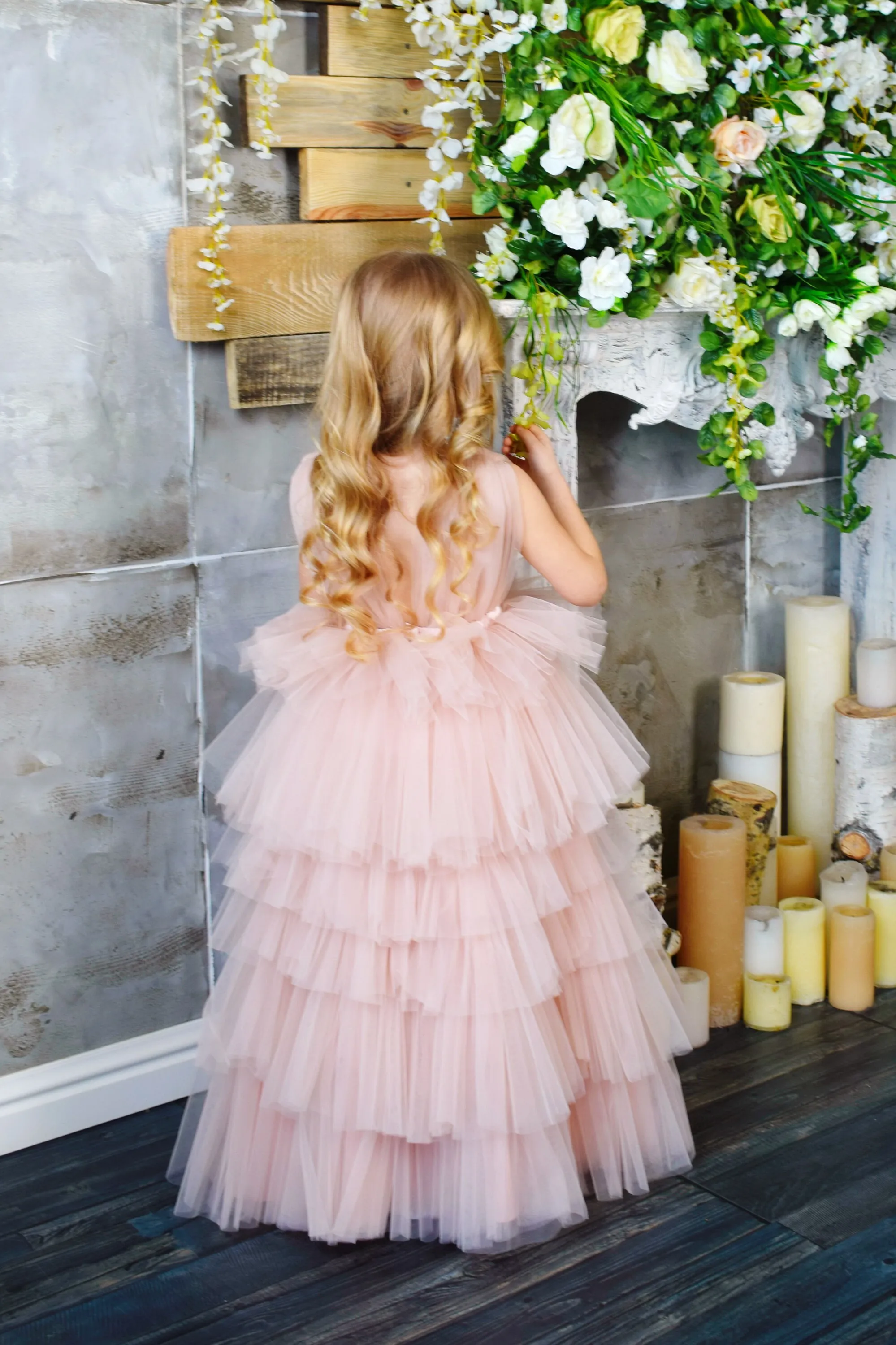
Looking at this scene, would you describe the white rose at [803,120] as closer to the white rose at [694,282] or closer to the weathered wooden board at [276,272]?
the white rose at [694,282]

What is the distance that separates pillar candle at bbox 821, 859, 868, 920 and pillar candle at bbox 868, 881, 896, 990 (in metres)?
0.03

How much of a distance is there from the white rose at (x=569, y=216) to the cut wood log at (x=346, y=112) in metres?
0.28

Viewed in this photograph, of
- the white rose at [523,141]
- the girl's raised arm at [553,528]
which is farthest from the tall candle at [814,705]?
the white rose at [523,141]

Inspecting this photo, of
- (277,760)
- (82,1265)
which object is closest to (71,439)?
(277,760)

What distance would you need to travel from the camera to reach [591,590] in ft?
6.58

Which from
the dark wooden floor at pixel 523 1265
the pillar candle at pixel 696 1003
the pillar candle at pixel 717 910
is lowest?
the dark wooden floor at pixel 523 1265

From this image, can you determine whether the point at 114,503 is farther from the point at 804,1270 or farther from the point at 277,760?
the point at 804,1270

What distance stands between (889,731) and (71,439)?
1665 millimetres

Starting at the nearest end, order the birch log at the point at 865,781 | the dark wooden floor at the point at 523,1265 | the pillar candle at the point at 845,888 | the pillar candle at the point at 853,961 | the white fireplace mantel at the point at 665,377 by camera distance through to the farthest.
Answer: the dark wooden floor at the point at 523,1265, the white fireplace mantel at the point at 665,377, the pillar candle at the point at 853,961, the pillar candle at the point at 845,888, the birch log at the point at 865,781

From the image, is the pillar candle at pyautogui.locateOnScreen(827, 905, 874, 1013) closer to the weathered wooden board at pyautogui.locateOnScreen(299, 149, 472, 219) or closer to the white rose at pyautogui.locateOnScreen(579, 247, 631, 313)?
the white rose at pyautogui.locateOnScreen(579, 247, 631, 313)

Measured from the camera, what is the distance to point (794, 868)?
9.21 feet

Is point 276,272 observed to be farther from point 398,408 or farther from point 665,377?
point 665,377

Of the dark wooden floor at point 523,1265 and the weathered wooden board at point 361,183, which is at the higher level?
the weathered wooden board at point 361,183

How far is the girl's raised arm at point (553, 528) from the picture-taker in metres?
1.92
